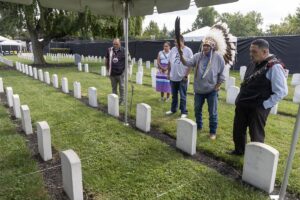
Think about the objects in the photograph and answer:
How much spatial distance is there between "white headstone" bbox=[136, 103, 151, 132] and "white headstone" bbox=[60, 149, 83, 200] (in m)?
2.37

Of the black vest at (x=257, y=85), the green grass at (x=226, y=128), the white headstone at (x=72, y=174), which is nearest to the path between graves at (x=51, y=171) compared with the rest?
the white headstone at (x=72, y=174)

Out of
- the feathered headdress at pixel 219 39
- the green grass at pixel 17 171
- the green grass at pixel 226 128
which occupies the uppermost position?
the feathered headdress at pixel 219 39

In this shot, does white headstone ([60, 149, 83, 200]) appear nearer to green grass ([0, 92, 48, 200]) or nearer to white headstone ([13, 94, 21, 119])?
green grass ([0, 92, 48, 200])

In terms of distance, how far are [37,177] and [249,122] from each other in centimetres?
311

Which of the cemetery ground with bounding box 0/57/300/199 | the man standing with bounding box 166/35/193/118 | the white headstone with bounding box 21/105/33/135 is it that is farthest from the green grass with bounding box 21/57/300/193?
the white headstone with bounding box 21/105/33/135

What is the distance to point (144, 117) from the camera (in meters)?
5.38

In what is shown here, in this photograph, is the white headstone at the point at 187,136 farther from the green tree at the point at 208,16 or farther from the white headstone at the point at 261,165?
the green tree at the point at 208,16

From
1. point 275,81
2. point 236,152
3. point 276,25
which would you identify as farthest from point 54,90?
point 276,25

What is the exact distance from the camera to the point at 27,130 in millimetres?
Answer: 5172

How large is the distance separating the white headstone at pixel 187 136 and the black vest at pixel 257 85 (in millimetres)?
845

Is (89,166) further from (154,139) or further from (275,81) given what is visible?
(275,81)

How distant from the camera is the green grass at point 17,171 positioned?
3250mm

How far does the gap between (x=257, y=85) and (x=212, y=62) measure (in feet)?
3.92

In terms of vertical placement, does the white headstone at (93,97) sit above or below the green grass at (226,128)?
above
